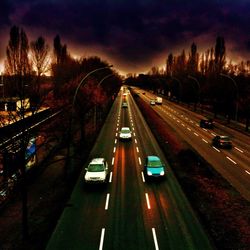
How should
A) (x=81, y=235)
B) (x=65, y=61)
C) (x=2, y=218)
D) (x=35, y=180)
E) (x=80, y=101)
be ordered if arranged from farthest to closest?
(x=65, y=61) < (x=80, y=101) < (x=35, y=180) < (x=2, y=218) < (x=81, y=235)

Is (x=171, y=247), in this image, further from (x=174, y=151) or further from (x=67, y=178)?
(x=174, y=151)

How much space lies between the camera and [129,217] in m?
19.4

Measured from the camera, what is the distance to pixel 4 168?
17.3 metres

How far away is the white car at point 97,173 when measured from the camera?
24797 millimetres

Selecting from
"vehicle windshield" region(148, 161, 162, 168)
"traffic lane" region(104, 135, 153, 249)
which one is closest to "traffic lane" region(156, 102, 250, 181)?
"vehicle windshield" region(148, 161, 162, 168)

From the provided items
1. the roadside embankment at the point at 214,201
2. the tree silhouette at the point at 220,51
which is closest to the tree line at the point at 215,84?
the tree silhouette at the point at 220,51

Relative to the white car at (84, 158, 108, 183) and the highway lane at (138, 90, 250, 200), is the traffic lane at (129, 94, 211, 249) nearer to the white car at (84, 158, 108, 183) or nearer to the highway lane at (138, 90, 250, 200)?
the white car at (84, 158, 108, 183)

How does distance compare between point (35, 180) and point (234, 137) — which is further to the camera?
point (234, 137)

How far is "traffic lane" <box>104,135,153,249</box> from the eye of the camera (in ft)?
53.2

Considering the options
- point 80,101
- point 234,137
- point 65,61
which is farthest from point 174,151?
point 65,61

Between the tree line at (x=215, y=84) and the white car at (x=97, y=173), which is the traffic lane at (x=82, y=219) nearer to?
the white car at (x=97, y=173)

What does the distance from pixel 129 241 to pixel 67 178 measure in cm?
1156

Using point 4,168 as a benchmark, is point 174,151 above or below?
below

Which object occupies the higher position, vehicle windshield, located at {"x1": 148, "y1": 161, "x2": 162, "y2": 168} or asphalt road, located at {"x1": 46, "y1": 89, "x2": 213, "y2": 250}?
vehicle windshield, located at {"x1": 148, "y1": 161, "x2": 162, "y2": 168}
